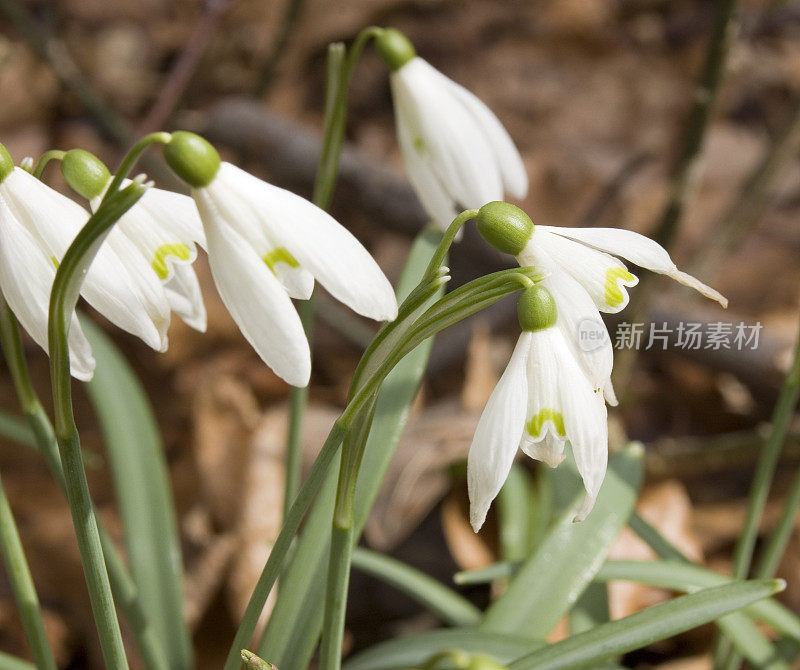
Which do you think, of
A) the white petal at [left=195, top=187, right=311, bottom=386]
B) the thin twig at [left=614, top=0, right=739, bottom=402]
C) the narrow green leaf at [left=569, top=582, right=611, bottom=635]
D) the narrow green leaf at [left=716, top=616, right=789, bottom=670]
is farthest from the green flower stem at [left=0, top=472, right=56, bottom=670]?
the thin twig at [left=614, top=0, right=739, bottom=402]

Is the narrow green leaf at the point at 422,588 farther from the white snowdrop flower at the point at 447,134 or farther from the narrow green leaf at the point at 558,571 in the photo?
the white snowdrop flower at the point at 447,134

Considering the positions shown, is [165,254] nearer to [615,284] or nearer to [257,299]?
[257,299]

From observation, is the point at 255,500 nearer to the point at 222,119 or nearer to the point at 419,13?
the point at 222,119

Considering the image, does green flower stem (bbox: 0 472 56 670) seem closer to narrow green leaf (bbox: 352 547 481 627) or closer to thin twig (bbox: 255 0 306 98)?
narrow green leaf (bbox: 352 547 481 627)

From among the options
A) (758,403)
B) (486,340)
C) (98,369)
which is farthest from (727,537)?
(98,369)

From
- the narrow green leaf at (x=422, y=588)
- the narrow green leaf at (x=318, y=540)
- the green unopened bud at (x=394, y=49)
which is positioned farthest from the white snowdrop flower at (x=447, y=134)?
the narrow green leaf at (x=422, y=588)

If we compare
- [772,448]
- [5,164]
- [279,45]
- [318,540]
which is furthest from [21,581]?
[279,45]

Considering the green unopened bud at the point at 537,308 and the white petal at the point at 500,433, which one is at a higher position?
the green unopened bud at the point at 537,308
